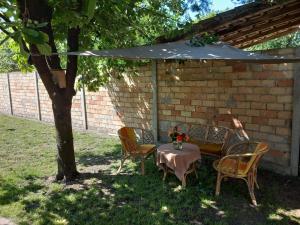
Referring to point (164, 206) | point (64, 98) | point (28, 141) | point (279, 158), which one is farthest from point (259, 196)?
point (28, 141)

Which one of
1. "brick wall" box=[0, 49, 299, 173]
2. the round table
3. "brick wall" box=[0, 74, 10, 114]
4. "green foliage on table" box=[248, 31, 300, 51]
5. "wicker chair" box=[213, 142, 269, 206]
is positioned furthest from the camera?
"green foliage on table" box=[248, 31, 300, 51]

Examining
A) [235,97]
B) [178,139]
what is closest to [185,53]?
[178,139]

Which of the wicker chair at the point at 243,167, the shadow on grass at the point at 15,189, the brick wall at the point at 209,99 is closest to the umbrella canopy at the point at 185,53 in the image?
the brick wall at the point at 209,99

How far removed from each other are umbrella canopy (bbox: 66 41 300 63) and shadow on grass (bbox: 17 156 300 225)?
85.3 inches

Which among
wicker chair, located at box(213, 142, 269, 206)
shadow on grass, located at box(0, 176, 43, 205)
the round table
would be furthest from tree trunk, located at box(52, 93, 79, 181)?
wicker chair, located at box(213, 142, 269, 206)

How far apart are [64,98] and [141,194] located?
2222 mm

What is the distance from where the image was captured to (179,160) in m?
4.99

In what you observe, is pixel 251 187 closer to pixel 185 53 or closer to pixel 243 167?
pixel 243 167

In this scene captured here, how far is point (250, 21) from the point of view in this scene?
22.0 feet

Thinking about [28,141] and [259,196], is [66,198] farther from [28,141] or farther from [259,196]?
[28,141]

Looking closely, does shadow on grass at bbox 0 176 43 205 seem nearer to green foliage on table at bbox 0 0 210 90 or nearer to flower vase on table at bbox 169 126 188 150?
flower vase on table at bbox 169 126 188 150

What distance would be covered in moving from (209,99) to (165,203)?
111 inches

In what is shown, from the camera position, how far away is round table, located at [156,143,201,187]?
498 centimetres

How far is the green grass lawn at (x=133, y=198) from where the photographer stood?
4043mm
